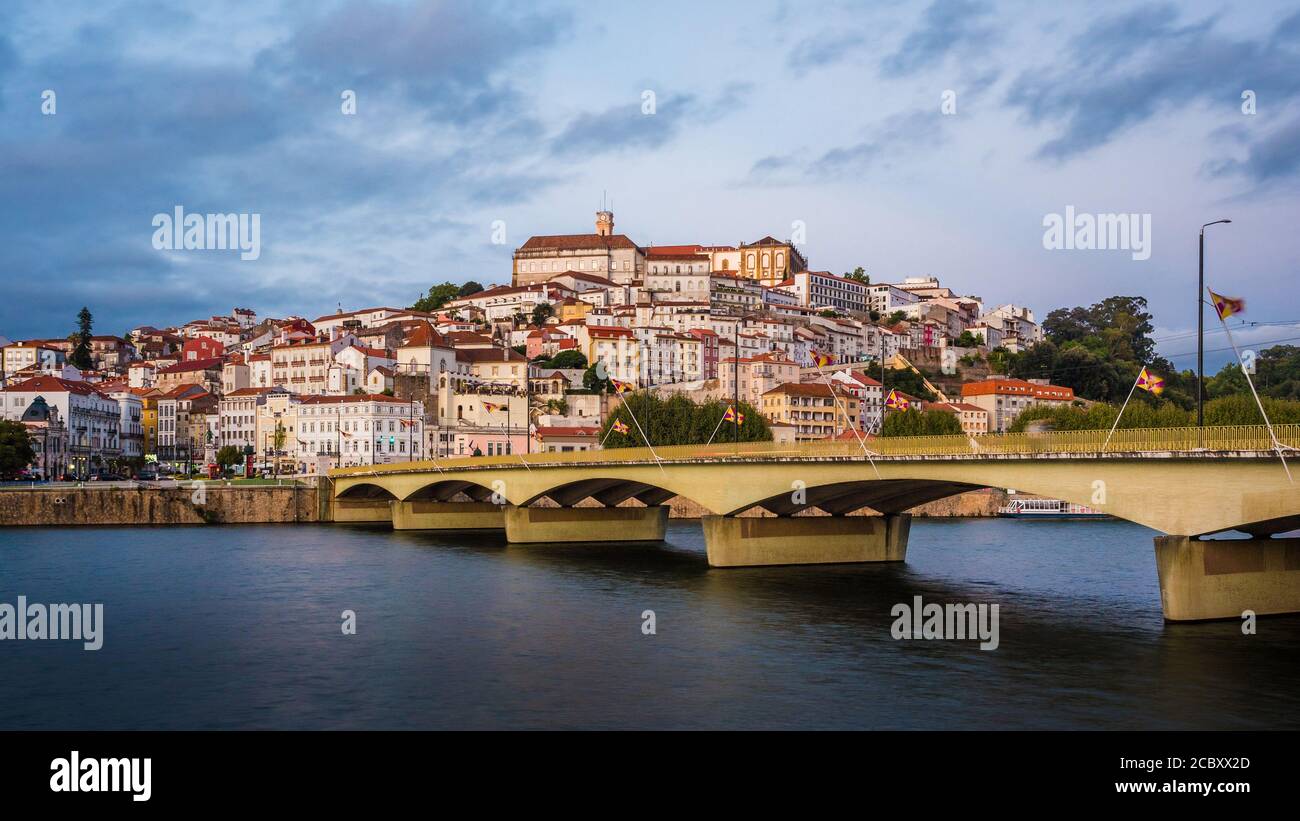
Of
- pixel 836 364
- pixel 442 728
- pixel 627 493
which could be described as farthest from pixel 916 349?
pixel 442 728

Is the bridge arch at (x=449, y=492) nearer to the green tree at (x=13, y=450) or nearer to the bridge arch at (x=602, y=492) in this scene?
the bridge arch at (x=602, y=492)

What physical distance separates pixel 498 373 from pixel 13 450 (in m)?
60.6

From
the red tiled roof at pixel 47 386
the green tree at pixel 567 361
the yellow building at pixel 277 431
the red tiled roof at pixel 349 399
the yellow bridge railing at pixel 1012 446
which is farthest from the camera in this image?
the green tree at pixel 567 361

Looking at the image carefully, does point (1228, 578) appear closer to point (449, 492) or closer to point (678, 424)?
point (449, 492)

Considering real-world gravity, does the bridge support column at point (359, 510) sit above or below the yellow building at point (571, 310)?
below

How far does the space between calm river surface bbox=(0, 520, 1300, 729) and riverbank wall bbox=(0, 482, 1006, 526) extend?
30.5m

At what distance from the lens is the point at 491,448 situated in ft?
423

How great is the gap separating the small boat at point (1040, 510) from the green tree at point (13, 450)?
80.4m

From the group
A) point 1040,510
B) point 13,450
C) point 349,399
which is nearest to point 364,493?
point 13,450

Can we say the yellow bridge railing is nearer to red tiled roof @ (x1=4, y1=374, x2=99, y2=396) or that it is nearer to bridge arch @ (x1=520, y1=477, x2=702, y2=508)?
bridge arch @ (x1=520, y1=477, x2=702, y2=508)

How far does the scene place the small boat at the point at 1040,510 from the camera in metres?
95.0

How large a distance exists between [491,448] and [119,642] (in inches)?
3840

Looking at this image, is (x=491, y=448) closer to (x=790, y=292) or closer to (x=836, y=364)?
(x=836, y=364)

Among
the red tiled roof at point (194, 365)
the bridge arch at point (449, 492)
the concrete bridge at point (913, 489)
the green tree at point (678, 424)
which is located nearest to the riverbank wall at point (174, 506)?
the bridge arch at point (449, 492)
